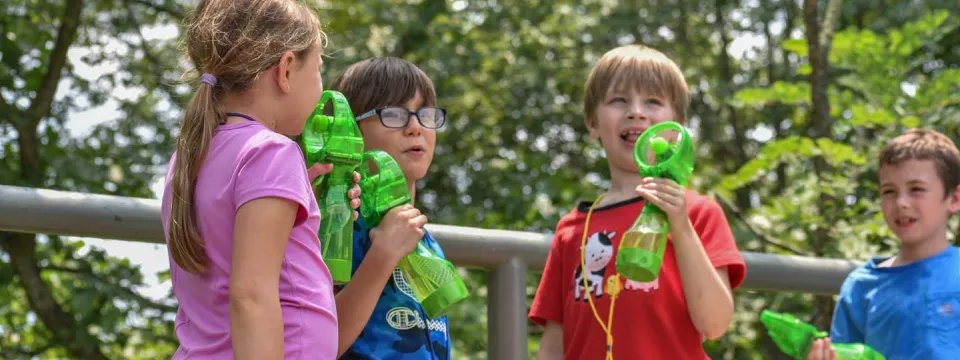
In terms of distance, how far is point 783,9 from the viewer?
668cm

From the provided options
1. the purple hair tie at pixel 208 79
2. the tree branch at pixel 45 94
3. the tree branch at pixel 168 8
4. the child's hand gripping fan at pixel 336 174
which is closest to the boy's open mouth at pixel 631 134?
the child's hand gripping fan at pixel 336 174

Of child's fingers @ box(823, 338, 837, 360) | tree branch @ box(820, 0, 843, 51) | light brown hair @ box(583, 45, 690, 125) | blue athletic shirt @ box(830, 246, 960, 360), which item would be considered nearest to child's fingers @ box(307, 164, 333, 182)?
light brown hair @ box(583, 45, 690, 125)

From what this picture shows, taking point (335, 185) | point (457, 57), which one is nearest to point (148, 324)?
point (457, 57)

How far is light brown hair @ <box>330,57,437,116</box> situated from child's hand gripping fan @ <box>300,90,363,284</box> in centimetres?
31

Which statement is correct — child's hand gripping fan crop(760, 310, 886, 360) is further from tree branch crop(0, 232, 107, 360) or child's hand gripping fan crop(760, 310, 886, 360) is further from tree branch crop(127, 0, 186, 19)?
tree branch crop(127, 0, 186, 19)

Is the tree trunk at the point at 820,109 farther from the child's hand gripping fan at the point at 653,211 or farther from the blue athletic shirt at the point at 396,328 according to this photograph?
the blue athletic shirt at the point at 396,328

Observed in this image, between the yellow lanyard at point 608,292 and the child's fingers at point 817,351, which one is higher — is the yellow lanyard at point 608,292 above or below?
above

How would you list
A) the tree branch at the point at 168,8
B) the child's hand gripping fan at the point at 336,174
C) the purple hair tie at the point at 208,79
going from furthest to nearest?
the tree branch at the point at 168,8, the child's hand gripping fan at the point at 336,174, the purple hair tie at the point at 208,79

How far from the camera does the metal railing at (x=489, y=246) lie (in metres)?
1.96

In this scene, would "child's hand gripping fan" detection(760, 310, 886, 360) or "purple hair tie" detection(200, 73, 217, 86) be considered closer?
"purple hair tie" detection(200, 73, 217, 86)

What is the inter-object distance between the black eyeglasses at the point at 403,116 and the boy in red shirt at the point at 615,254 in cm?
39

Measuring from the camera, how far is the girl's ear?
5.69 ft

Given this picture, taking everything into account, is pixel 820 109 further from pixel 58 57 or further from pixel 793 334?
pixel 58 57

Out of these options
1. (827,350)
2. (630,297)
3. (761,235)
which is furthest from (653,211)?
(761,235)
